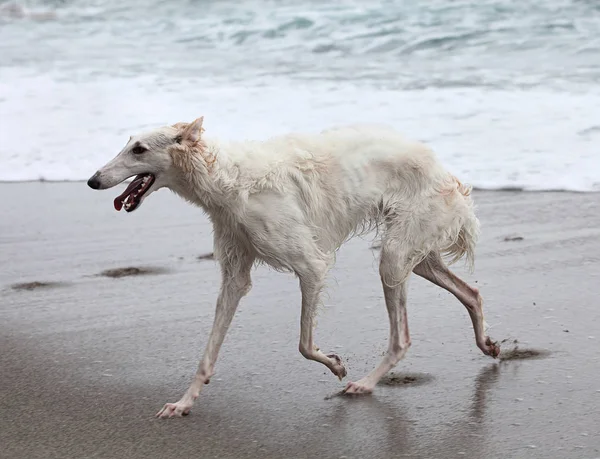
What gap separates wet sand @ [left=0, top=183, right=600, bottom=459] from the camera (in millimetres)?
4332

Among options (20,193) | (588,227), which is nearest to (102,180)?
(588,227)

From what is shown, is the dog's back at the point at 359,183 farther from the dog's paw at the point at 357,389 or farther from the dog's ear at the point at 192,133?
the dog's paw at the point at 357,389

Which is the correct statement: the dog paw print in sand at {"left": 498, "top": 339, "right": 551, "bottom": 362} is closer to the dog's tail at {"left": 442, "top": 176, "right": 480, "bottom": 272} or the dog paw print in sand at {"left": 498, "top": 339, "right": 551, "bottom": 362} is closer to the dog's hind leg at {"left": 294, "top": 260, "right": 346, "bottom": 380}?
the dog's tail at {"left": 442, "top": 176, "right": 480, "bottom": 272}

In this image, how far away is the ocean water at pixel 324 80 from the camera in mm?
11086

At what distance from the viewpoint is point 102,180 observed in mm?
4590

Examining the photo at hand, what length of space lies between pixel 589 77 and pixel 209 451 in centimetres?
1062

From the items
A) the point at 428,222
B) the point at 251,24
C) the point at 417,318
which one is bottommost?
the point at 251,24

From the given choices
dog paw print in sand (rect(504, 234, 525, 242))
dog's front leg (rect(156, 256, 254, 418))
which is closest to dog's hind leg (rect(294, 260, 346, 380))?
dog's front leg (rect(156, 256, 254, 418))

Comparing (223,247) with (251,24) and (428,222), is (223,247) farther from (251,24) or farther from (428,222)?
(251,24)

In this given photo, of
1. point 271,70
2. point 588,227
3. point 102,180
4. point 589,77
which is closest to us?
point 102,180

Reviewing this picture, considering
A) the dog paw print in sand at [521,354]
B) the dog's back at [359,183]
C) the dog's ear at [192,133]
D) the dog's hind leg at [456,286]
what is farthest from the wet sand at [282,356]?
the dog's ear at [192,133]

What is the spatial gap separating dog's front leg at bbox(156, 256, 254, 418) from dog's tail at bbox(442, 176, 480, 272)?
1105 millimetres

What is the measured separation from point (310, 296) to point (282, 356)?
74 cm

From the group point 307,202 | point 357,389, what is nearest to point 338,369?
point 357,389
